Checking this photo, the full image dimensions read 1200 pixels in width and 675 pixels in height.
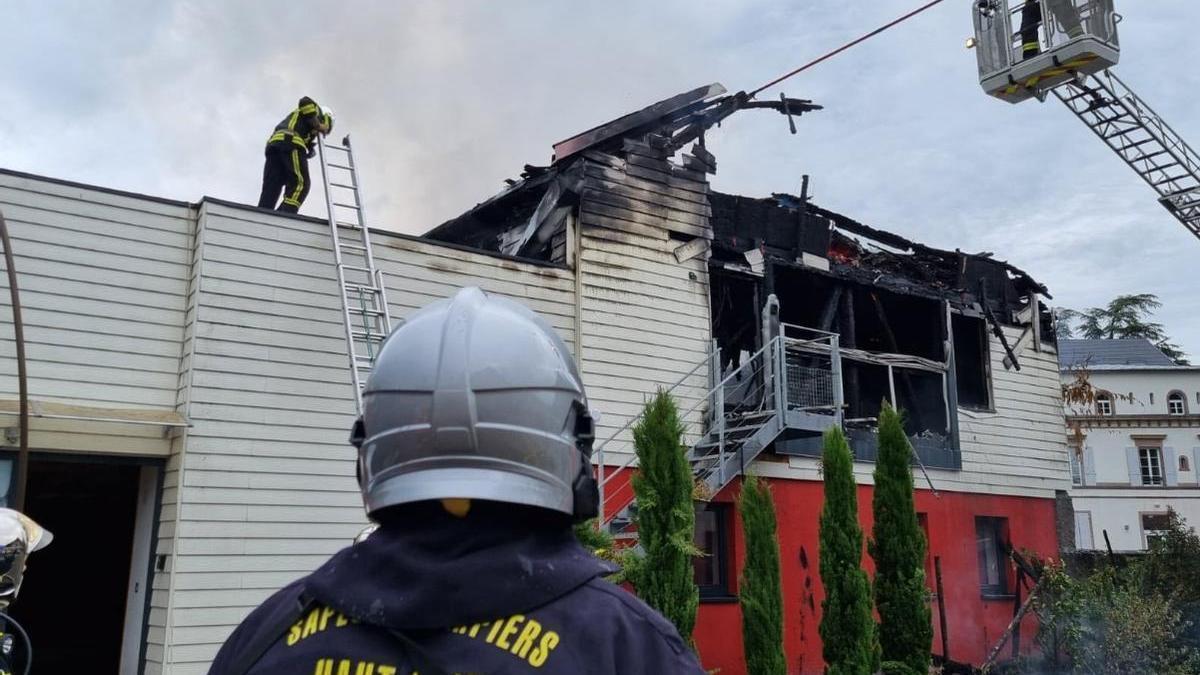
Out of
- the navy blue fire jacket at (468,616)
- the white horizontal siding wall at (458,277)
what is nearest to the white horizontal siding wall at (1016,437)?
the white horizontal siding wall at (458,277)

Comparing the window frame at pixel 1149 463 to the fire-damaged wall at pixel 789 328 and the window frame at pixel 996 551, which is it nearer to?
the fire-damaged wall at pixel 789 328

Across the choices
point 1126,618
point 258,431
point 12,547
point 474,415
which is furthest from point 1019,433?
point 474,415

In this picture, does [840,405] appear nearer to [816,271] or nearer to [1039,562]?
[816,271]

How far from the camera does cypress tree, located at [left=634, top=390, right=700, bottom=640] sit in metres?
7.84

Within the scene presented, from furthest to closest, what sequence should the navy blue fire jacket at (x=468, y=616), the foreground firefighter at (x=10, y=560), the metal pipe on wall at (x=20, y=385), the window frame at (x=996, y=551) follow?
the window frame at (x=996, y=551) → the metal pipe on wall at (x=20, y=385) → the foreground firefighter at (x=10, y=560) → the navy blue fire jacket at (x=468, y=616)

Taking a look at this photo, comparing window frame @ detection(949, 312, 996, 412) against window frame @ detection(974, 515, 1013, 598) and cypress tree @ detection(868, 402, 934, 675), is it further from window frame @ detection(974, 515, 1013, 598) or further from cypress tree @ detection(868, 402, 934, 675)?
cypress tree @ detection(868, 402, 934, 675)

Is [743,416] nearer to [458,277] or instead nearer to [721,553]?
[721,553]

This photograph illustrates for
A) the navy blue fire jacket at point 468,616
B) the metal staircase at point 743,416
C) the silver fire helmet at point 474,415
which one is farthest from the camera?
the metal staircase at point 743,416

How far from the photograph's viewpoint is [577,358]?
10469 mm

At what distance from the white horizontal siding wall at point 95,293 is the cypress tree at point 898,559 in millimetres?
7432

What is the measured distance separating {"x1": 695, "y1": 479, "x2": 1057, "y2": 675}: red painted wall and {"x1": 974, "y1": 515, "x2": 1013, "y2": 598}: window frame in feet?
0.60

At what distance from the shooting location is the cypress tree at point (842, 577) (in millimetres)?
9336

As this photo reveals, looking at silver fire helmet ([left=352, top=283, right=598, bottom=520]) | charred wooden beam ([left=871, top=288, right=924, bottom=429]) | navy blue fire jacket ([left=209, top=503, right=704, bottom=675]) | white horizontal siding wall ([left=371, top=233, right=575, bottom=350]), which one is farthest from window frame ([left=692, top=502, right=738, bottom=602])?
navy blue fire jacket ([left=209, top=503, right=704, bottom=675])

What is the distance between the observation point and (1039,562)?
13.6m
